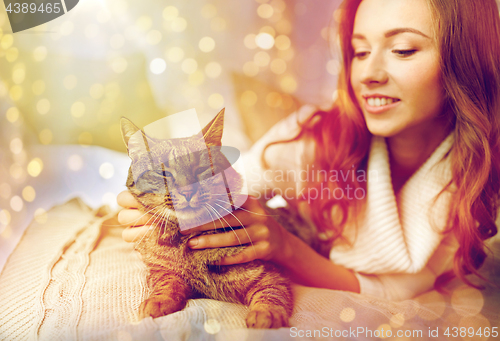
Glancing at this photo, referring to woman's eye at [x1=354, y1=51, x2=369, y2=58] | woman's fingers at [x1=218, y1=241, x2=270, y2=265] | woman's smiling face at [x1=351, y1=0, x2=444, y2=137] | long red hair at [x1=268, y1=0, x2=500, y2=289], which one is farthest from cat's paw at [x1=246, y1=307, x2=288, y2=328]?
woman's eye at [x1=354, y1=51, x2=369, y2=58]

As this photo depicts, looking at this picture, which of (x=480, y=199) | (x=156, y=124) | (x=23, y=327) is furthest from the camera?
(x=480, y=199)

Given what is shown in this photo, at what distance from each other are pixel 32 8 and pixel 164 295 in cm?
60

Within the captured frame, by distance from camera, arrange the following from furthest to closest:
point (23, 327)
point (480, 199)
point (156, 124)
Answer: point (480, 199)
point (156, 124)
point (23, 327)

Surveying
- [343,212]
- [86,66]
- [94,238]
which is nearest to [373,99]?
[343,212]

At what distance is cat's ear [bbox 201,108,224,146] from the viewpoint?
491mm

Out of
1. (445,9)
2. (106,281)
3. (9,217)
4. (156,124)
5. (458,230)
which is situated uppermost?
(445,9)

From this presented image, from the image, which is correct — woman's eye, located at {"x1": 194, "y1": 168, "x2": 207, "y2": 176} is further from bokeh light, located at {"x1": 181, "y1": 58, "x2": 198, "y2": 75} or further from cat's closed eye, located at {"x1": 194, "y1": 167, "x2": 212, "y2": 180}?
bokeh light, located at {"x1": 181, "y1": 58, "x2": 198, "y2": 75}

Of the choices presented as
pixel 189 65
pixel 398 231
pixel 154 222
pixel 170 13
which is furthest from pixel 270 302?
pixel 170 13

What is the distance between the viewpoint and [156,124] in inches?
20.0

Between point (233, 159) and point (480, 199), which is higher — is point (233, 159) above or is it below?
above

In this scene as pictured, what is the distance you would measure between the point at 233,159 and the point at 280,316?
313 millimetres

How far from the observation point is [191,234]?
516mm

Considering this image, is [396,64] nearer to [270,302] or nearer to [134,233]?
[270,302]

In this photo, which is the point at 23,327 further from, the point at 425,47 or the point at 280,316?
the point at 425,47
